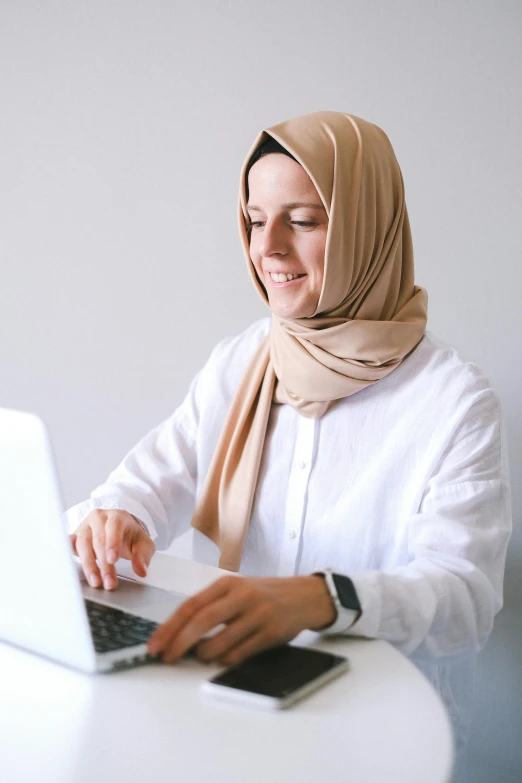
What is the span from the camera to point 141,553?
4.02 feet

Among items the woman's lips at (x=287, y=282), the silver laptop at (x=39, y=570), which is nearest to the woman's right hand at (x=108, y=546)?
the silver laptop at (x=39, y=570)

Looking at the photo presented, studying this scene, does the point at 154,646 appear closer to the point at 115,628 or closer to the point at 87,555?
the point at 115,628

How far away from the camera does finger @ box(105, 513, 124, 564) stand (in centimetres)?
116

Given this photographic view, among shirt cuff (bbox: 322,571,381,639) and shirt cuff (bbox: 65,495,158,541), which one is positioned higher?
shirt cuff (bbox: 322,571,381,639)

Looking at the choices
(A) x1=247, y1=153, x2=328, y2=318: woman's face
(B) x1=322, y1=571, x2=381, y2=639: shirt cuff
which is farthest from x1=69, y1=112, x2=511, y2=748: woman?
(B) x1=322, y1=571, x2=381, y2=639: shirt cuff

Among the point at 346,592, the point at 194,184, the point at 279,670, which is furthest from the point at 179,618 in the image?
the point at 194,184

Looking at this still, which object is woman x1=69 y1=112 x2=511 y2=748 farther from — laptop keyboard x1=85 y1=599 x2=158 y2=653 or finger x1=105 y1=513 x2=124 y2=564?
laptop keyboard x1=85 y1=599 x2=158 y2=653

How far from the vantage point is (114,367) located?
7.95 feet

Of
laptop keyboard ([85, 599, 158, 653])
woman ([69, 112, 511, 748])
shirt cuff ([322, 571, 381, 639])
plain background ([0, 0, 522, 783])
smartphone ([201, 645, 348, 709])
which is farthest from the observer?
plain background ([0, 0, 522, 783])

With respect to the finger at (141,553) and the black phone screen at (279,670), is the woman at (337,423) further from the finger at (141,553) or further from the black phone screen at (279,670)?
the black phone screen at (279,670)

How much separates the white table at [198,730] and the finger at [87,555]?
227mm

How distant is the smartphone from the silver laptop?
111mm

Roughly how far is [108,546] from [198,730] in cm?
50

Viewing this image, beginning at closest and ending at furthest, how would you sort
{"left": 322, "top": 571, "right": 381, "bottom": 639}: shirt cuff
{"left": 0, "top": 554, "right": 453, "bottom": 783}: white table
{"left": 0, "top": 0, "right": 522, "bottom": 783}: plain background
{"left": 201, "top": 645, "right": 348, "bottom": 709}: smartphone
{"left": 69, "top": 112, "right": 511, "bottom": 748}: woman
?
1. {"left": 0, "top": 554, "right": 453, "bottom": 783}: white table
2. {"left": 201, "top": 645, "right": 348, "bottom": 709}: smartphone
3. {"left": 322, "top": 571, "right": 381, "bottom": 639}: shirt cuff
4. {"left": 69, "top": 112, "right": 511, "bottom": 748}: woman
5. {"left": 0, "top": 0, "right": 522, "bottom": 783}: plain background
